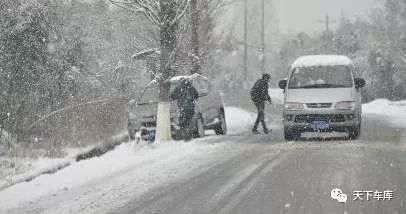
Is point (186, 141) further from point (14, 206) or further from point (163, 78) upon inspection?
point (14, 206)

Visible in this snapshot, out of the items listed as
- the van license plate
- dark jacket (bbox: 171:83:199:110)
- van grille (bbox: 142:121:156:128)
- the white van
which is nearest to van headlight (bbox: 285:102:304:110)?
the white van

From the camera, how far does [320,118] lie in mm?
17078

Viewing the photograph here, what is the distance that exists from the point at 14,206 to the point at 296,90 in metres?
9.54

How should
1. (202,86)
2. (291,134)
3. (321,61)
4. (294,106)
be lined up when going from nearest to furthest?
(294,106), (291,134), (321,61), (202,86)

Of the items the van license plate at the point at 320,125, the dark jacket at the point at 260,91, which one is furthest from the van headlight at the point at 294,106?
the dark jacket at the point at 260,91

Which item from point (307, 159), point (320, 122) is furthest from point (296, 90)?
point (307, 159)

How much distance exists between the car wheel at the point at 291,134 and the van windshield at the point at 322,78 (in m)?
1.18

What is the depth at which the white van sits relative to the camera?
55.8 ft

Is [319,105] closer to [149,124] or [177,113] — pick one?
[177,113]

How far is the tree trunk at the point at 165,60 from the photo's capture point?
58.5 ft

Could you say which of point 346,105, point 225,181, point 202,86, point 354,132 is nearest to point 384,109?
point 202,86

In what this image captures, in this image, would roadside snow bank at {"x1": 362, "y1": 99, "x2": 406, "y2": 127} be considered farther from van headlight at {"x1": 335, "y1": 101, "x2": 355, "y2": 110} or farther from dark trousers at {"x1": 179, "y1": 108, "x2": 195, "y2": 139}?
dark trousers at {"x1": 179, "y1": 108, "x2": 195, "y2": 139}

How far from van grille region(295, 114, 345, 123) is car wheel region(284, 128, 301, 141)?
17.8 inches

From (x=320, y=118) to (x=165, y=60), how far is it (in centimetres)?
424
